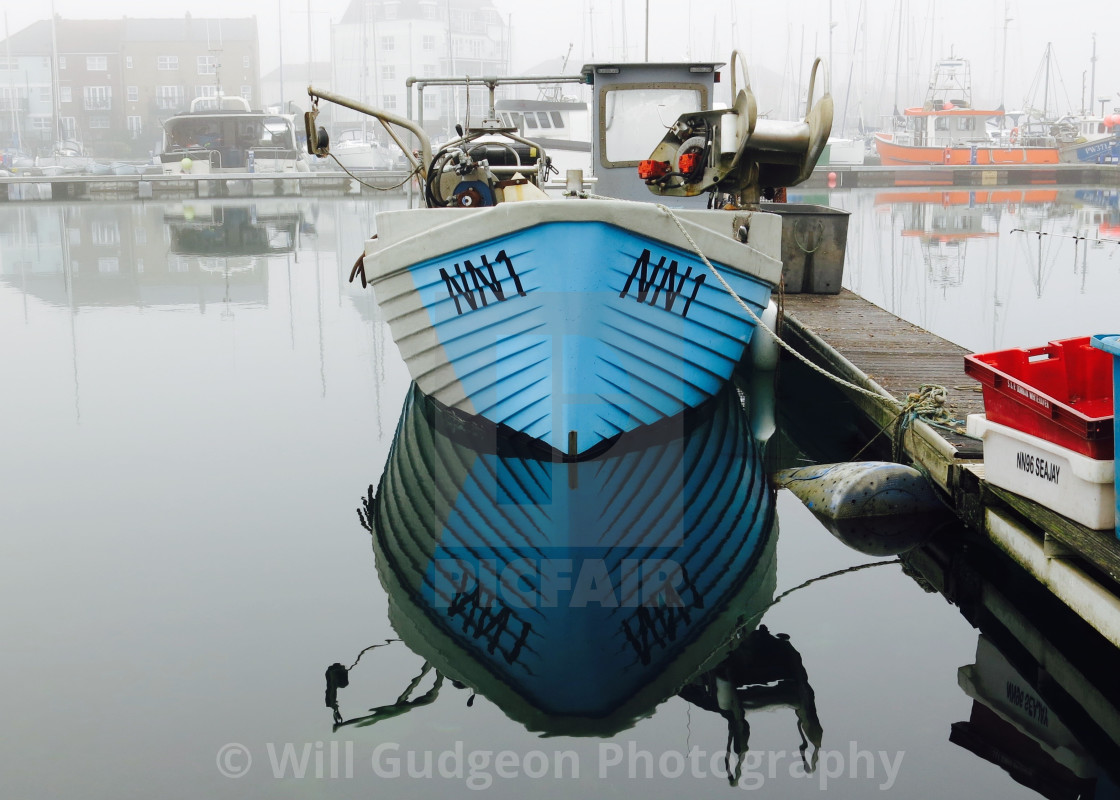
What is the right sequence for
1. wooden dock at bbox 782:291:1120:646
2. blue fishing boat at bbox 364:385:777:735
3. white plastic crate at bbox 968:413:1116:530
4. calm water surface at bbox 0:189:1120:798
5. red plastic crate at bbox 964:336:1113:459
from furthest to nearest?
1. red plastic crate at bbox 964:336:1113:459
2. blue fishing boat at bbox 364:385:777:735
3. wooden dock at bbox 782:291:1120:646
4. white plastic crate at bbox 968:413:1116:530
5. calm water surface at bbox 0:189:1120:798

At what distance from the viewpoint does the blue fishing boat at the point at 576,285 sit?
6492 mm

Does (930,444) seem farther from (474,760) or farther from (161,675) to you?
(161,675)

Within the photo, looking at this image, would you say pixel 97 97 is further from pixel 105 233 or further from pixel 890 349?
pixel 890 349

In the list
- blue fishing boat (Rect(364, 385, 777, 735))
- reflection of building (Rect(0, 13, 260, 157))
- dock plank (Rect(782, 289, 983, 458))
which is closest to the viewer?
blue fishing boat (Rect(364, 385, 777, 735))

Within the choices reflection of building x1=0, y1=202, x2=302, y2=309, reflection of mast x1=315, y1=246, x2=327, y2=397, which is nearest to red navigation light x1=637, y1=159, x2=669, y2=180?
reflection of mast x1=315, y1=246, x2=327, y2=397

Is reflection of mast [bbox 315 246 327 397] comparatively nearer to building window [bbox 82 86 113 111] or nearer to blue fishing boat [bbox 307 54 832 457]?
blue fishing boat [bbox 307 54 832 457]

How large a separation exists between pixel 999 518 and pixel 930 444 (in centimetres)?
94

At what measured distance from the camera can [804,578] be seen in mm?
5500

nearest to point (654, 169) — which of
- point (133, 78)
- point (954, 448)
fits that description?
point (954, 448)

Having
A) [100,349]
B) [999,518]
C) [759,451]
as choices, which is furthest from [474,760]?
[100,349]

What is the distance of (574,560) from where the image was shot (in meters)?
5.68

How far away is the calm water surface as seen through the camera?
379 cm

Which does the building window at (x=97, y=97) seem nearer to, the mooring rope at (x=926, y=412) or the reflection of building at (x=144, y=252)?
the reflection of building at (x=144, y=252)

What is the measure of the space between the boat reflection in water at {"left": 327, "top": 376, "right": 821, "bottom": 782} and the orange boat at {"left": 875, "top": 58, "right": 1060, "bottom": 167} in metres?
45.5
